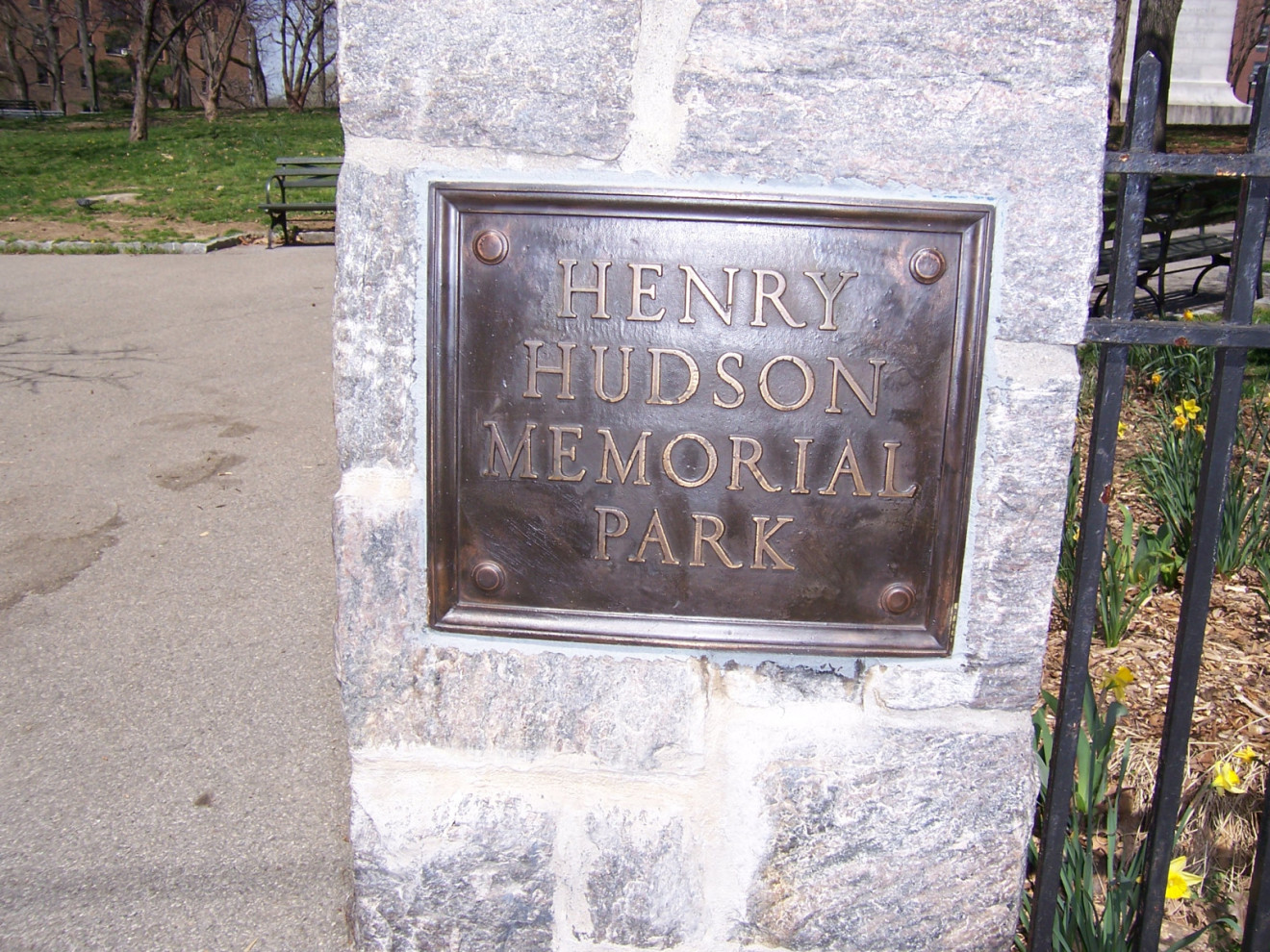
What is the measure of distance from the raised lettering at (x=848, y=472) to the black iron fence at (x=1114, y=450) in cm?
33

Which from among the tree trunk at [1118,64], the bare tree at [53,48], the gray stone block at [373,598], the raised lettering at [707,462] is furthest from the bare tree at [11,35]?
the raised lettering at [707,462]

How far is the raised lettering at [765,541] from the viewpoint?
1.52 meters

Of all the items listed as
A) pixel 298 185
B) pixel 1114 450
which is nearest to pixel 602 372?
pixel 1114 450

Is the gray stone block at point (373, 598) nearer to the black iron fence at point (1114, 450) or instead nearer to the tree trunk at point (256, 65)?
the black iron fence at point (1114, 450)

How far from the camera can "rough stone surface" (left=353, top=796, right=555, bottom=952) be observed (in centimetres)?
165

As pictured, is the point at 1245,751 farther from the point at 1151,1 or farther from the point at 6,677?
the point at 1151,1

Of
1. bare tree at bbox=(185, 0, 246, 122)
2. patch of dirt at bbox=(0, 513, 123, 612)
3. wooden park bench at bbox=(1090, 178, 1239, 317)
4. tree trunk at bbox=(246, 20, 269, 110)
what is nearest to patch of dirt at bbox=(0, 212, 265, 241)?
patch of dirt at bbox=(0, 513, 123, 612)

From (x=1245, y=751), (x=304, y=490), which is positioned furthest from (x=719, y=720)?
(x=304, y=490)

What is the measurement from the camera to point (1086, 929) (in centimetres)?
165

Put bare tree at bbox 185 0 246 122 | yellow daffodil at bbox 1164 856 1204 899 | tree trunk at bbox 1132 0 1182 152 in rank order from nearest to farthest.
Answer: yellow daffodil at bbox 1164 856 1204 899 → tree trunk at bbox 1132 0 1182 152 → bare tree at bbox 185 0 246 122

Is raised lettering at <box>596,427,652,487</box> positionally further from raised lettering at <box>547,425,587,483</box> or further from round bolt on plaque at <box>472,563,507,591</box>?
round bolt on plaque at <box>472,563,507,591</box>

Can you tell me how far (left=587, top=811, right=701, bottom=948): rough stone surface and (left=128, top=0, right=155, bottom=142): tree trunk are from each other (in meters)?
18.1

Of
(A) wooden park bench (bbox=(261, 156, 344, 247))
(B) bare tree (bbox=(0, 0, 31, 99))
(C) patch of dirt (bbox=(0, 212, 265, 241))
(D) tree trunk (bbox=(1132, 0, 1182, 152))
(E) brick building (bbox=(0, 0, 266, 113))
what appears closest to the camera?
(D) tree trunk (bbox=(1132, 0, 1182, 152))

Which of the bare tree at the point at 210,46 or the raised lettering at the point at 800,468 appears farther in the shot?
the bare tree at the point at 210,46
